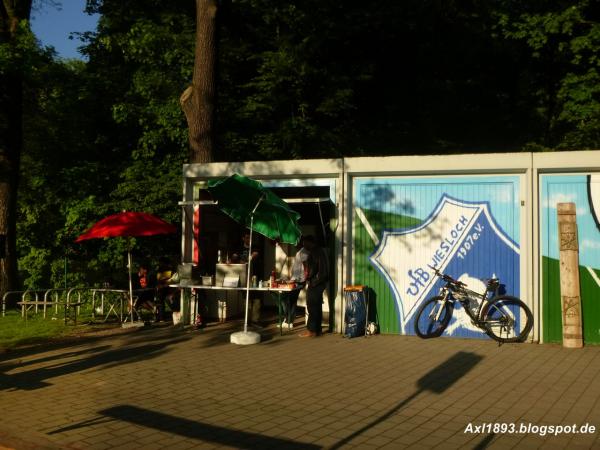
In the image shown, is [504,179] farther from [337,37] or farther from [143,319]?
[337,37]

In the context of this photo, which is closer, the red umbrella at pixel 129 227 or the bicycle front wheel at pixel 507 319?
the bicycle front wheel at pixel 507 319

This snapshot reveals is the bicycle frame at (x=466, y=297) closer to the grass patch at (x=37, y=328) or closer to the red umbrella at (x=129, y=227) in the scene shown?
the red umbrella at (x=129, y=227)

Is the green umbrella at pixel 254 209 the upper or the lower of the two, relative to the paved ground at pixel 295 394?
upper

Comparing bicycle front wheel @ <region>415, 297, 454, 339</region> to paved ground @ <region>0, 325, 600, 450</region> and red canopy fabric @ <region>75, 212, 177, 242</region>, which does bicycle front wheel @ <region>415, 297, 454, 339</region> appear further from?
red canopy fabric @ <region>75, 212, 177, 242</region>

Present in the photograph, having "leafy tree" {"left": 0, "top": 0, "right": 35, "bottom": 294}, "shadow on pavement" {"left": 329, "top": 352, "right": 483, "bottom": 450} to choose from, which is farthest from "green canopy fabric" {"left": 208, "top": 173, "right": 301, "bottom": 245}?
"leafy tree" {"left": 0, "top": 0, "right": 35, "bottom": 294}

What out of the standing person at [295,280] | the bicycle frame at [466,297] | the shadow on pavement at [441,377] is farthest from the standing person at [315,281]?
the shadow on pavement at [441,377]

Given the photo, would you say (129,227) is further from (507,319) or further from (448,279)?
(507,319)

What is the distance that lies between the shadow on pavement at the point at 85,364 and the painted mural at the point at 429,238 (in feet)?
12.4

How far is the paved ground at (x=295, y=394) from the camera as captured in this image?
617cm

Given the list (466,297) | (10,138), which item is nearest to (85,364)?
(466,297)

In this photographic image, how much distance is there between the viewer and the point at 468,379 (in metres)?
8.38

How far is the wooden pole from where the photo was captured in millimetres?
10430

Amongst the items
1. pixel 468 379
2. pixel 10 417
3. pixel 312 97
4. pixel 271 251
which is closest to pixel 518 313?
pixel 468 379

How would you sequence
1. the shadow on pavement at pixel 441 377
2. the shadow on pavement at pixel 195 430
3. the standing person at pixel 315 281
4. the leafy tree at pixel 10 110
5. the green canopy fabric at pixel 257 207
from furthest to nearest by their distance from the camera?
the leafy tree at pixel 10 110 → the standing person at pixel 315 281 → the green canopy fabric at pixel 257 207 → the shadow on pavement at pixel 441 377 → the shadow on pavement at pixel 195 430
